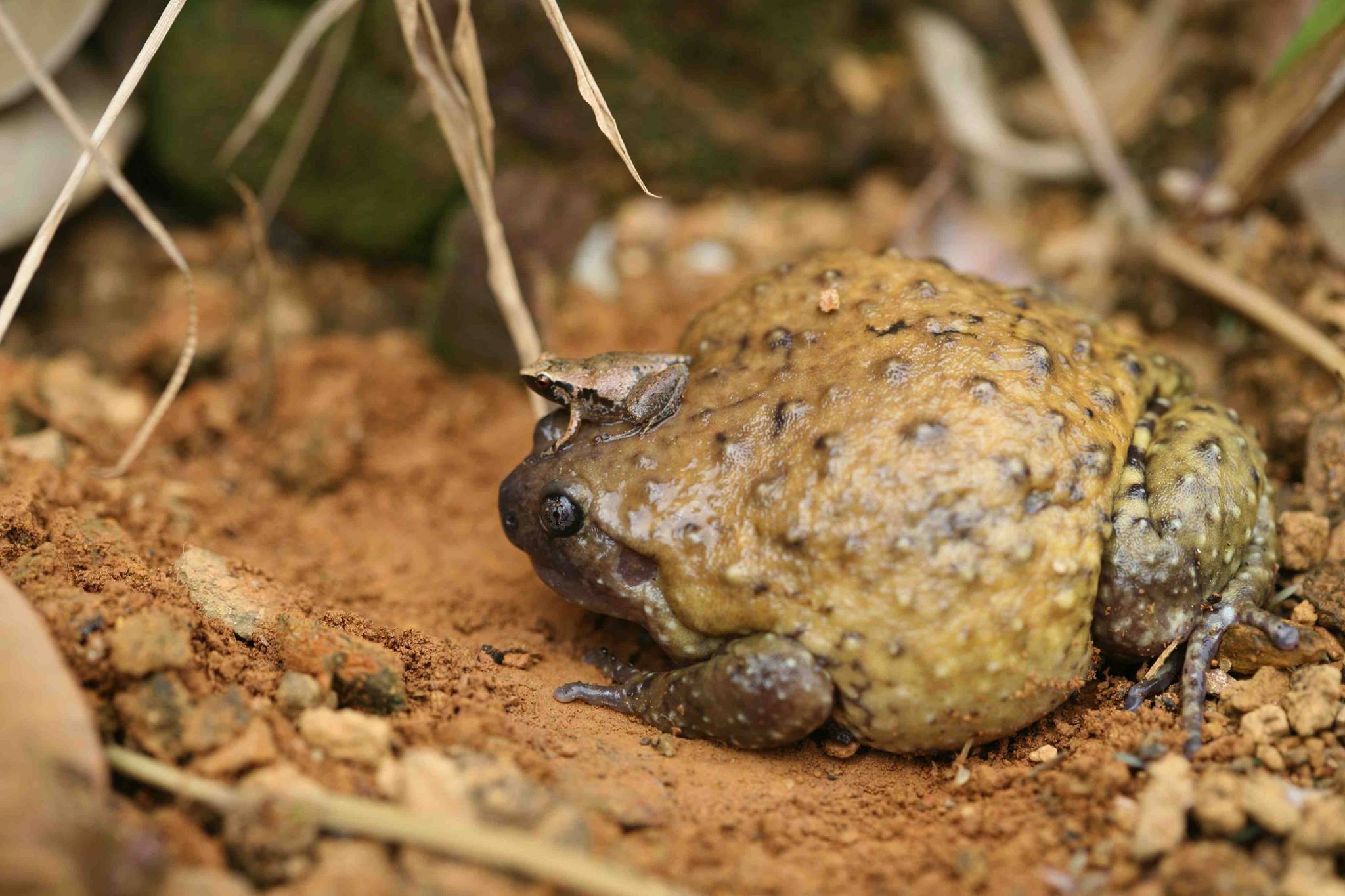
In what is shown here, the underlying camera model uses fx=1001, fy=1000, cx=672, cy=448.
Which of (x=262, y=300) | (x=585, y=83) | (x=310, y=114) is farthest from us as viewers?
(x=310, y=114)

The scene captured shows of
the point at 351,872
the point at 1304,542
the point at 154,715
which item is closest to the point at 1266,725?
the point at 1304,542

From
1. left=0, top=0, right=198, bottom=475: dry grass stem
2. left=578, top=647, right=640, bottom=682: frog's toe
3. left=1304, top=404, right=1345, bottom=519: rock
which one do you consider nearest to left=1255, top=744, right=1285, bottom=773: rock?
left=1304, top=404, right=1345, bottom=519: rock

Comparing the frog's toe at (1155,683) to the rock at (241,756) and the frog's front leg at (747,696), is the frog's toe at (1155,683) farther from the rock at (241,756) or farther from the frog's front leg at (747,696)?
the rock at (241,756)

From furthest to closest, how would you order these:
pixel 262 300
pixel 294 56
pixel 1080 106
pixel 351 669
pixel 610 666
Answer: pixel 1080 106, pixel 262 300, pixel 294 56, pixel 610 666, pixel 351 669

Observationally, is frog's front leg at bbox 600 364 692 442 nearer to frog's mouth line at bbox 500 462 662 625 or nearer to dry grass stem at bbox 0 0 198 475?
frog's mouth line at bbox 500 462 662 625

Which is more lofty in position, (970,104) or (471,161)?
(970,104)

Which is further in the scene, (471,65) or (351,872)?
(471,65)

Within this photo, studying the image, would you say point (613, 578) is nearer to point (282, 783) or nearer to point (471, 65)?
point (282, 783)
